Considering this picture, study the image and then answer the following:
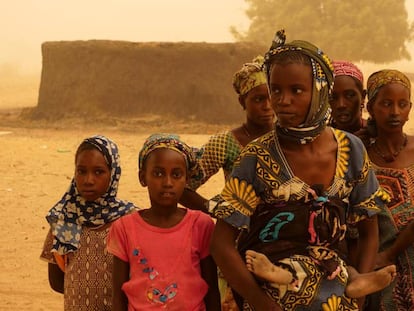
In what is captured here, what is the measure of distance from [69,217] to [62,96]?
15.5m

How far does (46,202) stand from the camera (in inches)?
372

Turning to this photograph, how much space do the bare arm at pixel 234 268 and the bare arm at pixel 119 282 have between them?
474 mm

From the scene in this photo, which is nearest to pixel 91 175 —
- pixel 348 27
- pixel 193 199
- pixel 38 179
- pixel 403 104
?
pixel 193 199

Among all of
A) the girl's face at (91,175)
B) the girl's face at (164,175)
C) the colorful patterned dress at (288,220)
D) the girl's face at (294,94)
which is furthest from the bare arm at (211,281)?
the girl's face at (294,94)

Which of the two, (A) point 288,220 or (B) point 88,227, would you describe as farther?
(B) point 88,227

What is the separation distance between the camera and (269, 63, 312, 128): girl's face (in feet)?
8.38

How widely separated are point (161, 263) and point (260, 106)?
3.68ft

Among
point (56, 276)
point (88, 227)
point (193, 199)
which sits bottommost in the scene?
point (56, 276)

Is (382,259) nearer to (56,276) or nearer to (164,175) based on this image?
(164,175)

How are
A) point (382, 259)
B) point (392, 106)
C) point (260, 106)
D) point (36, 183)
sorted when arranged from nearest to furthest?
point (382, 259)
point (392, 106)
point (260, 106)
point (36, 183)

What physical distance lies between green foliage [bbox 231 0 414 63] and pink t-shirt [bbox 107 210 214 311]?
37335 millimetres

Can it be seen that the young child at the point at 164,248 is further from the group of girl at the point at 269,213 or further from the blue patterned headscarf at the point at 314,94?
the blue patterned headscarf at the point at 314,94

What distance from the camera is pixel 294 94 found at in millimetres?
2564

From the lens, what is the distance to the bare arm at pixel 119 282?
9.66ft
